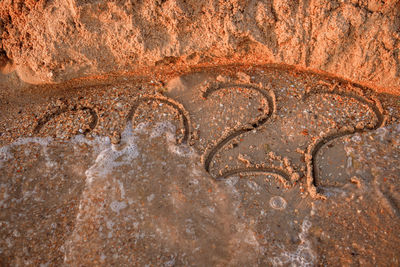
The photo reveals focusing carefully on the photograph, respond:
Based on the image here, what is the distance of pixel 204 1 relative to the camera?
2.80 meters

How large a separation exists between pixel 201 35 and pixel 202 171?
1402 mm

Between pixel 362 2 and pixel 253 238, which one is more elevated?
pixel 362 2

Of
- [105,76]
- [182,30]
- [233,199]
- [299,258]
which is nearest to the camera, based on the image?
[299,258]

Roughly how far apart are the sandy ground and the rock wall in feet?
0.70

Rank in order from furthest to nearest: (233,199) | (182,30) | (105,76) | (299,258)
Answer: (105,76), (182,30), (233,199), (299,258)

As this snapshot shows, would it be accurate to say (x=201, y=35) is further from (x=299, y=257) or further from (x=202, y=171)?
(x=299, y=257)

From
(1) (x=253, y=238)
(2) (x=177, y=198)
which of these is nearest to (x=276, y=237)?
(1) (x=253, y=238)

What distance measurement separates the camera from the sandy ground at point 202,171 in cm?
246

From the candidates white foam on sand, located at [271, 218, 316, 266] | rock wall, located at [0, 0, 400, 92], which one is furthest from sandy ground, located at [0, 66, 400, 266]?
rock wall, located at [0, 0, 400, 92]

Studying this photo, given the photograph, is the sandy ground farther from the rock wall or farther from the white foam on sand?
the rock wall

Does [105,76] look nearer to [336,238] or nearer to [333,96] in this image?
[333,96]

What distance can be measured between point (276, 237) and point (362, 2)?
2299 mm

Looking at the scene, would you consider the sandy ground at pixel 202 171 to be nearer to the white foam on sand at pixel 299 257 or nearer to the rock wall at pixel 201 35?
the white foam on sand at pixel 299 257

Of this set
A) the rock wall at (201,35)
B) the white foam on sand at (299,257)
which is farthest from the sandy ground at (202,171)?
the rock wall at (201,35)
